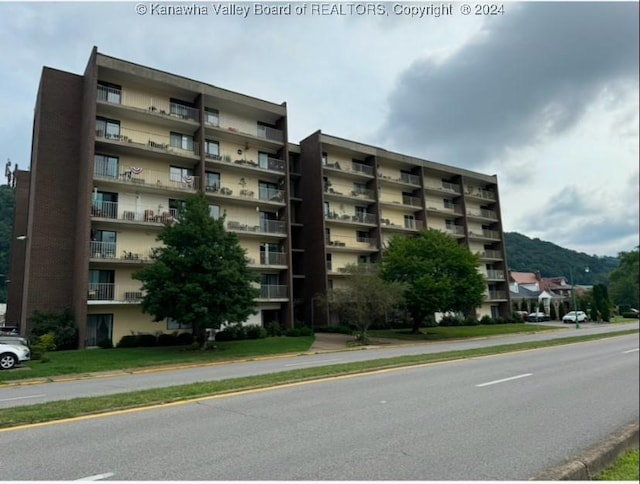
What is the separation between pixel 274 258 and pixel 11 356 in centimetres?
1952

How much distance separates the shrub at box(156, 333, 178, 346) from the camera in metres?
28.3

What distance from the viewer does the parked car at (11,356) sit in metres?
18.5

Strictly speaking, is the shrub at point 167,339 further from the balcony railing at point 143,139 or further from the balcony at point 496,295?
the balcony at point 496,295

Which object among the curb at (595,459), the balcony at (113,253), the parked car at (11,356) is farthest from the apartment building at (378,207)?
the curb at (595,459)

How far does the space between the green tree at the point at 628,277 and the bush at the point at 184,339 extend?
26981mm

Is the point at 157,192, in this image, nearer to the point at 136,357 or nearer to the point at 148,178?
the point at 148,178

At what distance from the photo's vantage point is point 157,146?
3106 centimetres

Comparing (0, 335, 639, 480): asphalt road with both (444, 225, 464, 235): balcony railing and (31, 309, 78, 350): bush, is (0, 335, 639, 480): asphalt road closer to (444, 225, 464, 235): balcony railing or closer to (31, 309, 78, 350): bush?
(31, 309, 78, 350): bush

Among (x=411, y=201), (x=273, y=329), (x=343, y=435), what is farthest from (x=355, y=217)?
(x=343, y=435)

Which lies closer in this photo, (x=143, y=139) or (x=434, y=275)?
(x=143, y=139)

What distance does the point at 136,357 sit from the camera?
21938 mm

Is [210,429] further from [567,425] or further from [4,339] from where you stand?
[4,339]

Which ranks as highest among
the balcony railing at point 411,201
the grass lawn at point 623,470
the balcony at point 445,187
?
the balcony at point 445,187

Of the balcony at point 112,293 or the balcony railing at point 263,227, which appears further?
the balcony railing at point 263,227
